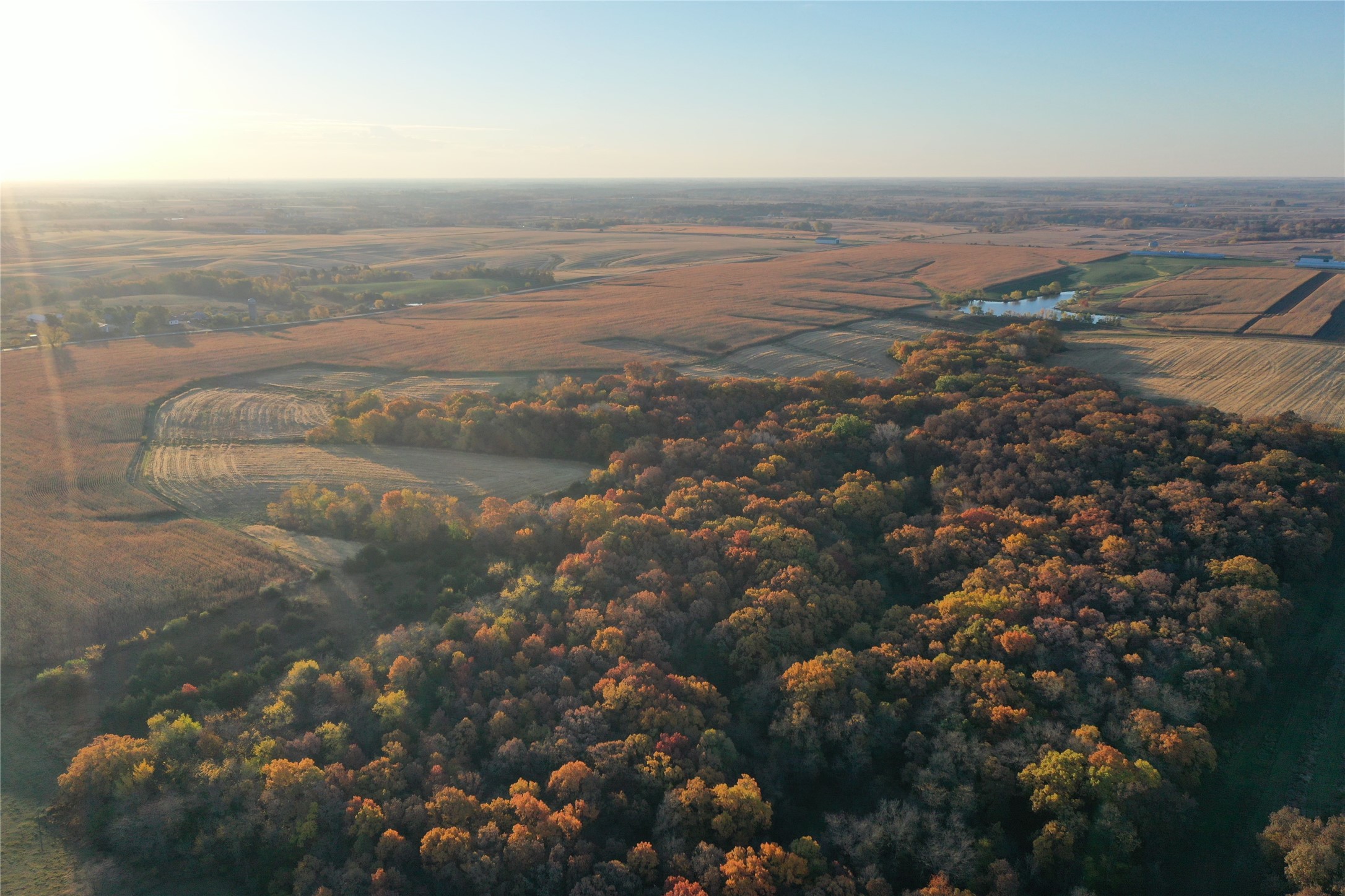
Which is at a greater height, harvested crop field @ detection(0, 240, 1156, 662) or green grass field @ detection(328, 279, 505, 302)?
green grass field @ detection(328, 279, 505, 302)

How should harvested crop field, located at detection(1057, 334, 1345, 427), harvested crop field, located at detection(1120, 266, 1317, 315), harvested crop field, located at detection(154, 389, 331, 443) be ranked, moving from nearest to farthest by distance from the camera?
1. harvested crop field, located at detection(154, 389, 331, 443)
2. harvested crop field, located at detection(1057, 334, 1345, 427)
3. harvested crop field, located at detection(1120, 266, 1317, 315)

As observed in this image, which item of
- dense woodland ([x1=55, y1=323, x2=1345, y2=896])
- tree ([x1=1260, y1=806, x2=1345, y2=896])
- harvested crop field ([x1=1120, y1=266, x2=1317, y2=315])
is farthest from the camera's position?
harvested crop field ([x1=1120, y1=266, x2=1317, y2=315])

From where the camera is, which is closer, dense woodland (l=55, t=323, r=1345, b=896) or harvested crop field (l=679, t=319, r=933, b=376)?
dense woodland (l=55, t=323, r=1345, b=896)

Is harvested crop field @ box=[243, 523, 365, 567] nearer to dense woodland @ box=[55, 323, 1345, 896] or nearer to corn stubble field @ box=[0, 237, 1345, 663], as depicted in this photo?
corn stubble field @ box=[0, 237, 1345, 663]

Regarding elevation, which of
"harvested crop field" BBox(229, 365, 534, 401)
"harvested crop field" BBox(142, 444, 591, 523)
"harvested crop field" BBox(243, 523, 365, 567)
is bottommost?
"harvested crop field" BBox(243, 523, 365, 567)

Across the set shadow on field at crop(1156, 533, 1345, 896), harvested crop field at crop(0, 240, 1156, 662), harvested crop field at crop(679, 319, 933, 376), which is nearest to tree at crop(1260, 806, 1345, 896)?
shadow on field at crop(1156, 533, 1345, 896)

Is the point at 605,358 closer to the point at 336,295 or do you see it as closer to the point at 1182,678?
the point at 1182,678
